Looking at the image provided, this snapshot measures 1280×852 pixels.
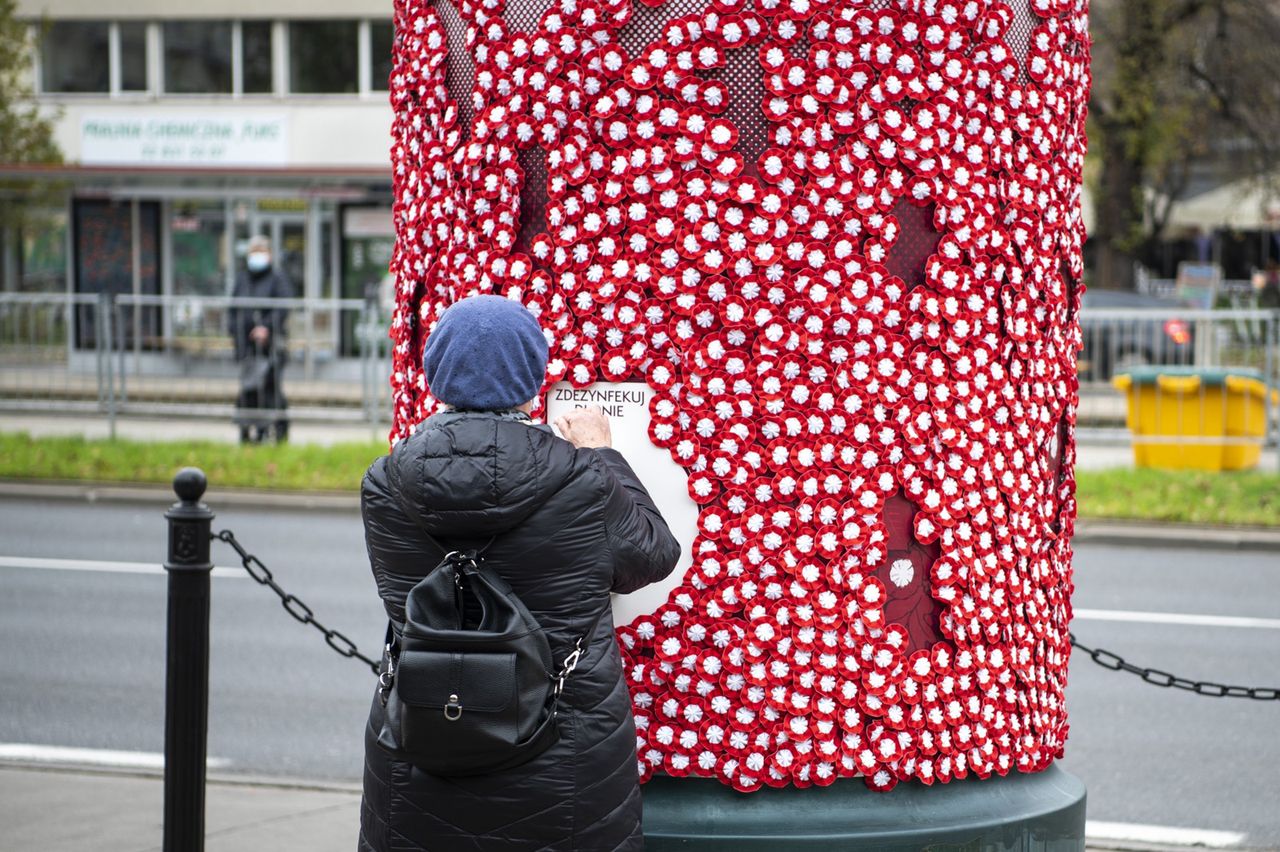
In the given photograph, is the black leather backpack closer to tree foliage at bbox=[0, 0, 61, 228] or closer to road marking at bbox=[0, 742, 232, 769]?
road marking at bbox=[0, 742, 232, 769]

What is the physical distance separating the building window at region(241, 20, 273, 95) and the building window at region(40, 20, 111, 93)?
275 centimetres

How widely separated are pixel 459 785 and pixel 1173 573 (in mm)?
8992

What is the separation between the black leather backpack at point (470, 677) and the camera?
2836 mm

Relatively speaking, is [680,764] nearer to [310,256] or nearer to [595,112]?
[595,112]

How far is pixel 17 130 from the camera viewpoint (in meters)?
25.1

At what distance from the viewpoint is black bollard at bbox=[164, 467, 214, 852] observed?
14.3 ft

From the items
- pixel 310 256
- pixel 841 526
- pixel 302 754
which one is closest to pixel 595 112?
pixel 841 526

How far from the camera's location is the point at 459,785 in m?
3.00

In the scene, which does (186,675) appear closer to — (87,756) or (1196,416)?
(87,756)

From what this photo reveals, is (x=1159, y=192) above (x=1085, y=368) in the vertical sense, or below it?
above

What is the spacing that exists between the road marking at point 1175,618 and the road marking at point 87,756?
5167 millimetres

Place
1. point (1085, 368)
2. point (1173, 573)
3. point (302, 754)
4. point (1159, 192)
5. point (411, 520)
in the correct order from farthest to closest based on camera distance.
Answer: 1. point (1159, 192)
2. point (1085, 368)
3. point (1173, 573)
4. point (302, 754)
5. point (411, 520)

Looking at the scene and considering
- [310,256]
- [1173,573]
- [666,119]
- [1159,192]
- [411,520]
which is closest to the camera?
[411,520]

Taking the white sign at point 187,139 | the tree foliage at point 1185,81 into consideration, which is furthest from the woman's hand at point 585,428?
the white sign at point 187,139
